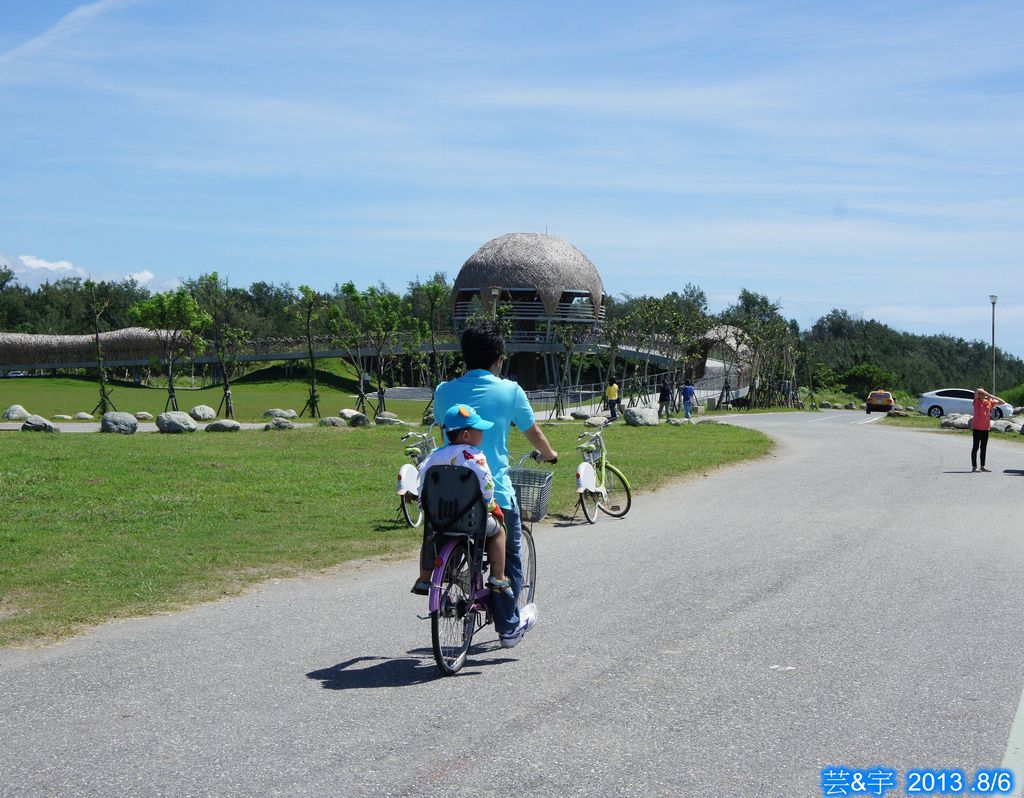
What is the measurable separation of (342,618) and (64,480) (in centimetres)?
970

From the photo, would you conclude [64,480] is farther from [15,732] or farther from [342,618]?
[15,732]

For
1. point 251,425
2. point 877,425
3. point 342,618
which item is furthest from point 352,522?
point 877,425

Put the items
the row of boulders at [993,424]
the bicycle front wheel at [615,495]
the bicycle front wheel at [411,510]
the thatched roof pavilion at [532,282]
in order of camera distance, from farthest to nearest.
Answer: the thatched roof pavilion at [532,282] < the row of boulders at [993,424] < the bicycle front wheel at [615,495] < the bicycle front wheel at [411,510]

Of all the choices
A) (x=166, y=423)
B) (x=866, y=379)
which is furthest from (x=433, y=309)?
(x=866, y=379)

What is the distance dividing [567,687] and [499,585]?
791 millimetres

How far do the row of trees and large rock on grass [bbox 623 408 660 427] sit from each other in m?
10.0

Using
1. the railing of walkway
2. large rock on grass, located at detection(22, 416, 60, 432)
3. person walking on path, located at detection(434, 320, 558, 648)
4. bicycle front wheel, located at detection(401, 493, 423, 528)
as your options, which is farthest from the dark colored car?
person walking on path, located at detection(434, 320, 558, 648)

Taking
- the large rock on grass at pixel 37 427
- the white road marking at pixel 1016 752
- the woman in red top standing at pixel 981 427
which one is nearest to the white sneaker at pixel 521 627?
the white road marking at pixel 1016 752

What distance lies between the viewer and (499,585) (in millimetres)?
6168

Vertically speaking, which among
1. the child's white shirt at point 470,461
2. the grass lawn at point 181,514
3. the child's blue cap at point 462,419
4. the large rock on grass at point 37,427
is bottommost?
the large rock on grass at point 37,427

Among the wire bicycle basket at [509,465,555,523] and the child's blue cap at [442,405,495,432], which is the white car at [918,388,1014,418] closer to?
the wire bicycle basket at [509,465,555,523]

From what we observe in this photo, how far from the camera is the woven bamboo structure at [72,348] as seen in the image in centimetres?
7069

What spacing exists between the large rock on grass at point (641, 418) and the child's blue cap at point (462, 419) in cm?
2778

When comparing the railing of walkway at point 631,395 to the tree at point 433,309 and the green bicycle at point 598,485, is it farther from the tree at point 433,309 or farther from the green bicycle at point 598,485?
the green bicycle at point 598,485
